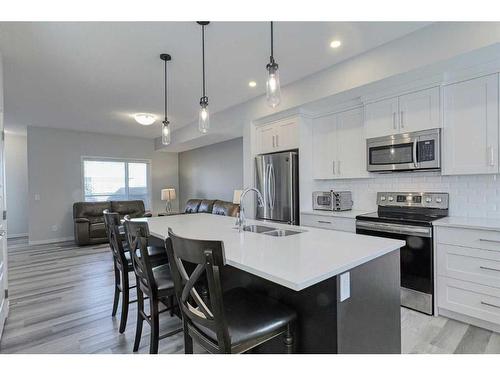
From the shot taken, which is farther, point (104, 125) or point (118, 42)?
point (104, 125)

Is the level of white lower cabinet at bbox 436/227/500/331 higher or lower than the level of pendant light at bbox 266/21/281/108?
lower

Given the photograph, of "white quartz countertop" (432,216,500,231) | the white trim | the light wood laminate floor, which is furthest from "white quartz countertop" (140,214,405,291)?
the white trim

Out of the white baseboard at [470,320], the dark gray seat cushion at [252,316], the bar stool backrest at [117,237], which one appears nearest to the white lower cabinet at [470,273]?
the white baseboard at [470,320]

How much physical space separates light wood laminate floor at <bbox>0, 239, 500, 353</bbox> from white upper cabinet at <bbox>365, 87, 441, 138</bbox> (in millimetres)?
1877

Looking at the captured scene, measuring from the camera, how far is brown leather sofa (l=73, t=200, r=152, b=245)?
19.0ft

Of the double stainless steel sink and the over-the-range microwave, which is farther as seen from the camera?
the over-the-range microwave

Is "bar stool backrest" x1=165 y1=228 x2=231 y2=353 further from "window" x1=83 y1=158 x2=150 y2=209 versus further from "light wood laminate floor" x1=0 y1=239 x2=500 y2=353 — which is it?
"window" x1=83 y1=158 x2=150 y2=209

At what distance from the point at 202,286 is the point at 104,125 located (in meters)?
5.54

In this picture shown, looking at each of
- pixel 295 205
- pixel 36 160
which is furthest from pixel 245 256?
pixel 36 160

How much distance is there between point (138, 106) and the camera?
4684 mm

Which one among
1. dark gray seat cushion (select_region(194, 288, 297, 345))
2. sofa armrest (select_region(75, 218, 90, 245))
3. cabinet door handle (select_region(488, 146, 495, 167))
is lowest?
sofa armrest (select_region(75, 218, 90, 245))
